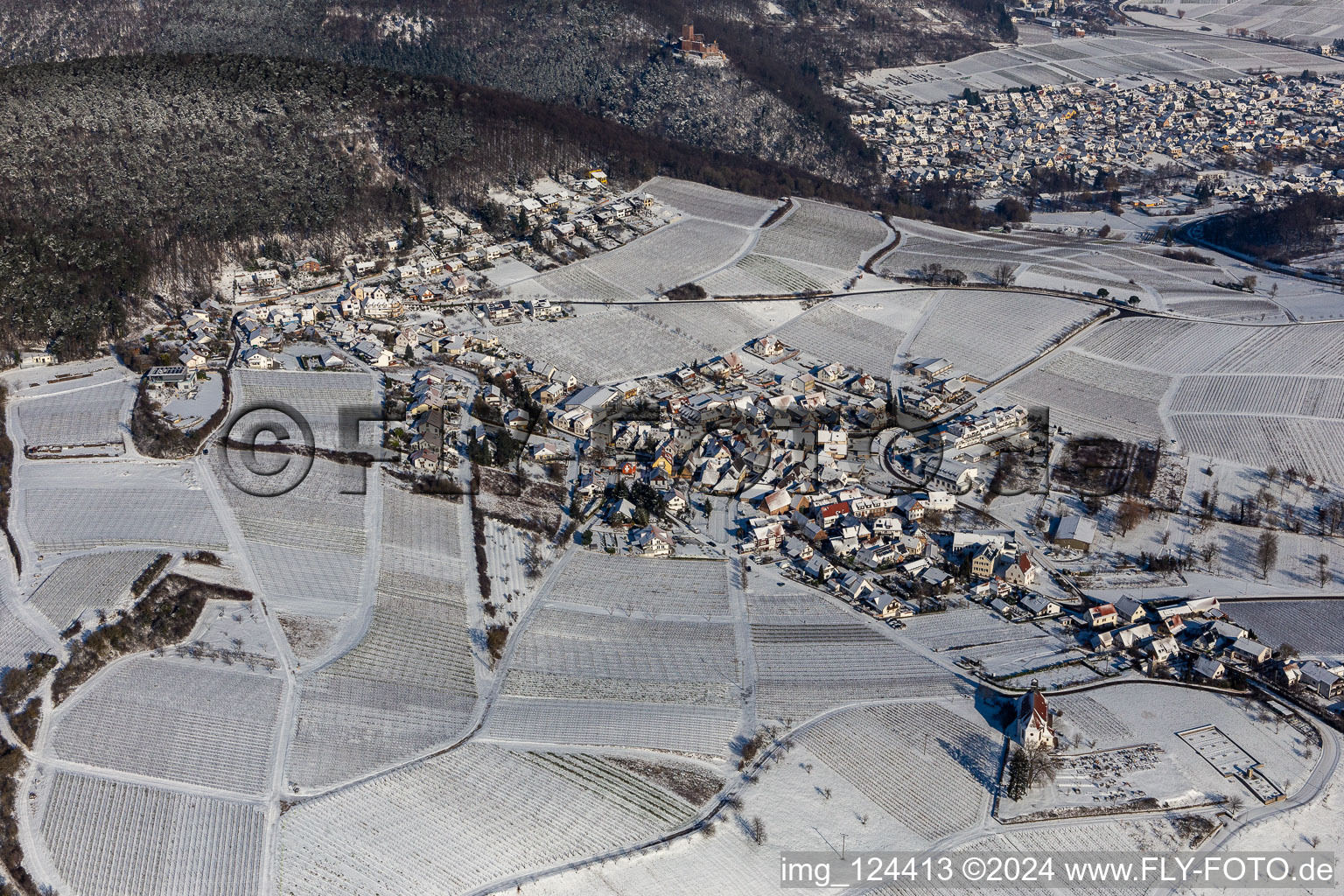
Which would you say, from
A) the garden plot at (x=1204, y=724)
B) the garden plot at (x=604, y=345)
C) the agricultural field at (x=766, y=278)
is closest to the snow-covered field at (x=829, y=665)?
the garden plot at (x=1204, y=724)

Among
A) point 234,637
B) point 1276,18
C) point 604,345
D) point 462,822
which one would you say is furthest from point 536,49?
point 1276,18

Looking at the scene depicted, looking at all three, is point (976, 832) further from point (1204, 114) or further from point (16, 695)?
point (1204, 114)

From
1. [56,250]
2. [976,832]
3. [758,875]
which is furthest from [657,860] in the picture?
[56,250]

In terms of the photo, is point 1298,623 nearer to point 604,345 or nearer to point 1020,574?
point 1020,574

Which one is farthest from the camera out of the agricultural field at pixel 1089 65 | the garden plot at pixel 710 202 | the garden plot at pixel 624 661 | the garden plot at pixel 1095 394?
the agricultural field at pixel 1089 65

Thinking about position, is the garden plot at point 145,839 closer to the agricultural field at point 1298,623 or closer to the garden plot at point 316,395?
the garden plot at point 316,395

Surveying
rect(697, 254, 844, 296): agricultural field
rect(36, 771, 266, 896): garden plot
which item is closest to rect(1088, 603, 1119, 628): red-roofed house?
rect(36, 771, 266, 896): garden plot

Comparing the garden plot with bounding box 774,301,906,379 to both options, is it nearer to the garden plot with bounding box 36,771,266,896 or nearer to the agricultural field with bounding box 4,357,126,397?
the agricultural field with bounding box 4,357,126,397
